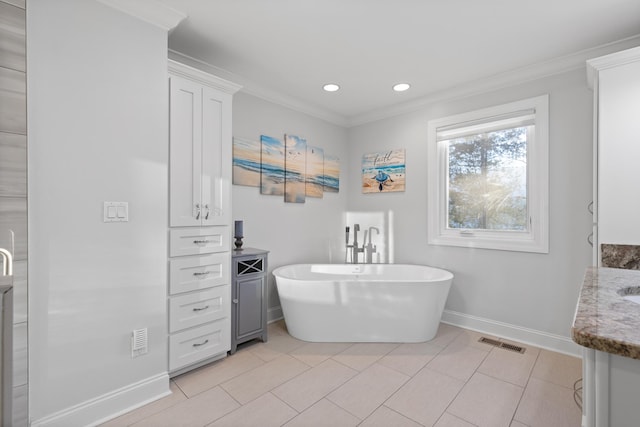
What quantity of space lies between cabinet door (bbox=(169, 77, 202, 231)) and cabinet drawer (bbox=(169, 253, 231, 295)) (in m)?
0.27

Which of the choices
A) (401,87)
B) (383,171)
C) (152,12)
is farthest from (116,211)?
(383,171)

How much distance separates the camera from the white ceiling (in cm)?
193

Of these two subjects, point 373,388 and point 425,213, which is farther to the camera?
point 425,213

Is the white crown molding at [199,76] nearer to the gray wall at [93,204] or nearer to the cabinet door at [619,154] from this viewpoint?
the gray wall at [93,204]

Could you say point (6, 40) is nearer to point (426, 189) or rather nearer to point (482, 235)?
point (426, 189)

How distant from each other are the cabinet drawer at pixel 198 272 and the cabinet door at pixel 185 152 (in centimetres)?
27

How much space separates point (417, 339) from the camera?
2.76 m

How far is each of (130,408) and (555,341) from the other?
3.24 meters

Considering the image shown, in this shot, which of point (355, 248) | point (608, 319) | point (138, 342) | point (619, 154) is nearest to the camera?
point (608, 319)

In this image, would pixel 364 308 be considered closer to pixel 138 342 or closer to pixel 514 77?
pixel 138 342

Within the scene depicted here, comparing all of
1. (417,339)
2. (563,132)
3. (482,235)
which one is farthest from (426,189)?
(417,339)

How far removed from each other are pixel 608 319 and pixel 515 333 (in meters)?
2.44

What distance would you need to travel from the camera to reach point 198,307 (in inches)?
89.0

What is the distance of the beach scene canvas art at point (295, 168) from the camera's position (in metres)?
3.45
